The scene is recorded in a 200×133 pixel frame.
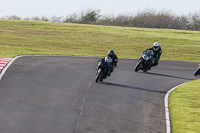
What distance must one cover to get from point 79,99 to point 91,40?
31.0 m

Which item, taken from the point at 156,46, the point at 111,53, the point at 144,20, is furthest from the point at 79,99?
the point at 144,20

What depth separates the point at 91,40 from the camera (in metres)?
46.9

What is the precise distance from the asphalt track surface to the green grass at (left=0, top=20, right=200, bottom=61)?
12418 mm

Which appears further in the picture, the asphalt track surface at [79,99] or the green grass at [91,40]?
the green grass at [91,40]

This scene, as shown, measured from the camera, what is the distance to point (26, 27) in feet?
178

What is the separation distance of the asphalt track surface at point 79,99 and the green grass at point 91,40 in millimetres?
12418

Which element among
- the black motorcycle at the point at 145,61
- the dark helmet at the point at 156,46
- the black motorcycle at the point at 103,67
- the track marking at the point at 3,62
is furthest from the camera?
the dark helmet at the point at 156,46

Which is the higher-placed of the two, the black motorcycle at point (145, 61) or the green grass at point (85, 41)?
the black motorcycle at point (145, 61)

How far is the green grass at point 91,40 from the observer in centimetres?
3928

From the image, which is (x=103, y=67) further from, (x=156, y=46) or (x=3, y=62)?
(x=3, y=62)

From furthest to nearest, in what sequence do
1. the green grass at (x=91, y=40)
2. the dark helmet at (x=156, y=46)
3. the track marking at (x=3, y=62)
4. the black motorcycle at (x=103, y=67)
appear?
the green grass at (x=91, y=40) → the dark helmet at (x=156, y=46) → the track marking at (x=3, y=62) → the black motorcycle at (x=103, y=67)

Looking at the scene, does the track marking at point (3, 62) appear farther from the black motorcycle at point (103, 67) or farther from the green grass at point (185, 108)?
the green grass at point (185, 108)

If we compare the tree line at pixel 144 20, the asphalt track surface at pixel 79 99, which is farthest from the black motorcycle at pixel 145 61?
the tree line at pixel 144 20

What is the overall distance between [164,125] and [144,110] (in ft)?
5.41
